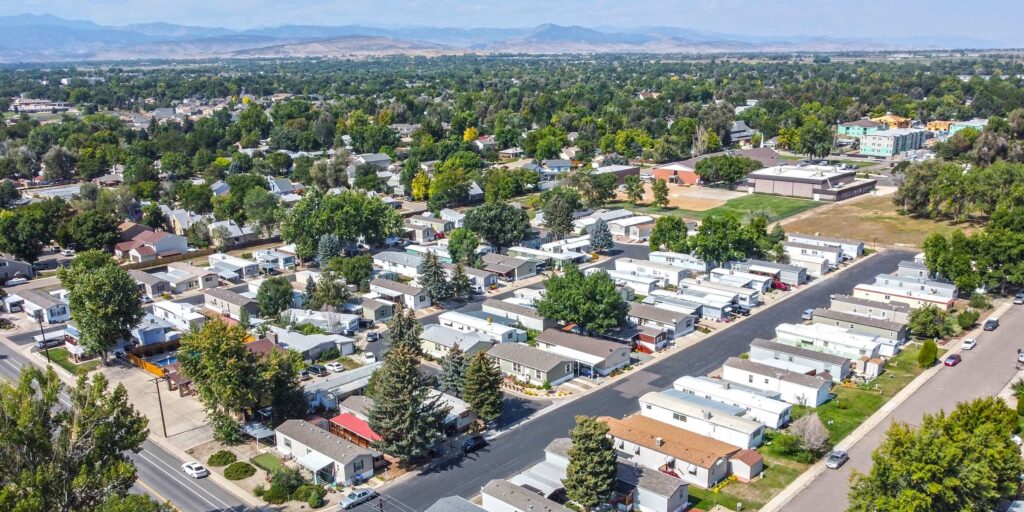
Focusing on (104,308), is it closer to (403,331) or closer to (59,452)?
(403,331)

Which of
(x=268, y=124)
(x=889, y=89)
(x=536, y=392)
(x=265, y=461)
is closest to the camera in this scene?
(x=265, y=461)

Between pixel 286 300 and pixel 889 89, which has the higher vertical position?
pixel 889 89

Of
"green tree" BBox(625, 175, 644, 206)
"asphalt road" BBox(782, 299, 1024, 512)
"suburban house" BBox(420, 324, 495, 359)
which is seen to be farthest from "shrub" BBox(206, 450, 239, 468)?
"green tree" BBox(625, 175, 644, 206)

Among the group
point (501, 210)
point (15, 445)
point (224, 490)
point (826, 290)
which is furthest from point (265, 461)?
point (826, 290)

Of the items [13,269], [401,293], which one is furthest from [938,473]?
[13,269]

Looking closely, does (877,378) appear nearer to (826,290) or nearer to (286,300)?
(826,290)
